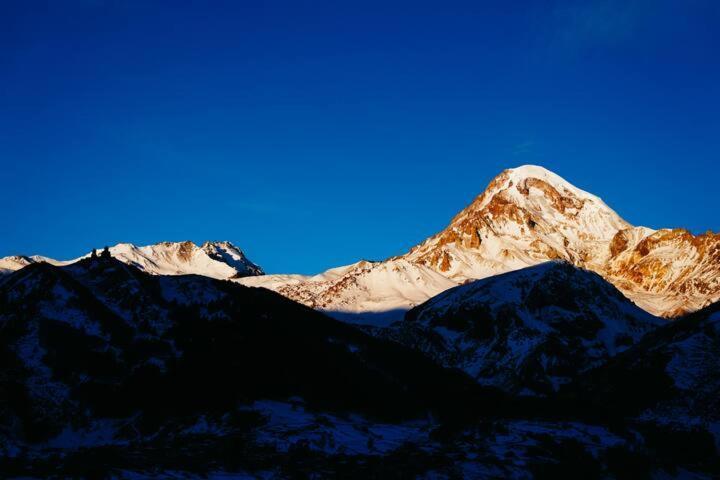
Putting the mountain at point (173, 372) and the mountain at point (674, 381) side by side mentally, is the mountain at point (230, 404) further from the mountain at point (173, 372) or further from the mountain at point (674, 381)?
the mountain at point (674, 381)

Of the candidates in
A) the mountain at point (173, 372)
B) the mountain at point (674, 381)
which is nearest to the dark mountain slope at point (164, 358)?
the mountain at point (173, 372)

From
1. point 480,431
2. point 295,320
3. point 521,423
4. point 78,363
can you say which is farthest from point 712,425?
point 78,363

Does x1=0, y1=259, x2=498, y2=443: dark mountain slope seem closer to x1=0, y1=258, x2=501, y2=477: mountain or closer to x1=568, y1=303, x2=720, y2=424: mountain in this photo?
x1=0, y1=258, x2=501, y2=477: mountain

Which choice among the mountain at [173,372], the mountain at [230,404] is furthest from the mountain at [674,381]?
the mountain at [173,372]

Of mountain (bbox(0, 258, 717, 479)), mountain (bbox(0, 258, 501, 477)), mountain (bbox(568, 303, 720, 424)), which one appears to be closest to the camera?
mountain (bbox(0, 258, 717, 479))

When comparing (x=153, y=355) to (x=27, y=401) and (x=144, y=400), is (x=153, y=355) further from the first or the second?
(x=27, y=401)

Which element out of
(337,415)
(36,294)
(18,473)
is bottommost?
(18,473)

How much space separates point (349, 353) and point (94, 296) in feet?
106

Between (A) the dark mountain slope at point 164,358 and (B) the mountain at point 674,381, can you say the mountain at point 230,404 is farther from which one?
(B) the mountain at point 674,381

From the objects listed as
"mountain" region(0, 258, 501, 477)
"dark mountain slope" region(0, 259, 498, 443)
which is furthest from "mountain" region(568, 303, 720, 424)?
"dark mountain slope" region(0, 259, 498, 443)

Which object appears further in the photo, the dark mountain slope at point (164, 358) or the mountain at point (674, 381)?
the mountain at point (674, 381)

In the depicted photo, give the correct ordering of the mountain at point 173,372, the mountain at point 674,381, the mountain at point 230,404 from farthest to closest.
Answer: the mountain at point 674,381
the mountain at point 173,372
the mountain at point 230,404

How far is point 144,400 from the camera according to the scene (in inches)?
3637

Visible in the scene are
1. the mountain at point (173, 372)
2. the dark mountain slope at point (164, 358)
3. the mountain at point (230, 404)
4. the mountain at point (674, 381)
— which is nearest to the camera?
the mountain at point (230, 404)
